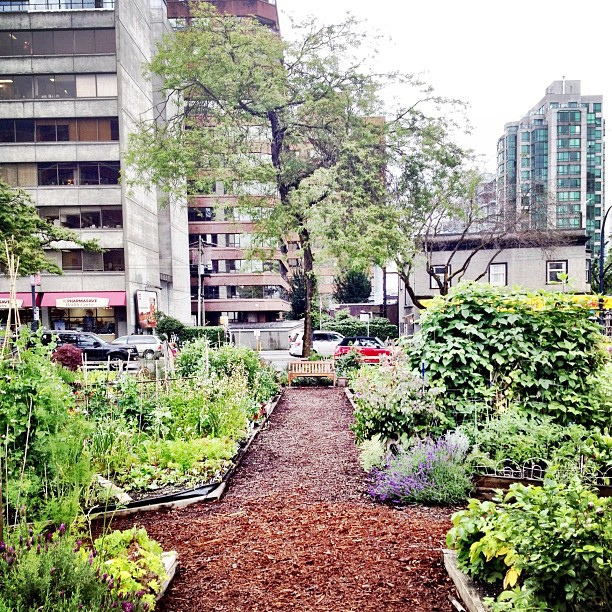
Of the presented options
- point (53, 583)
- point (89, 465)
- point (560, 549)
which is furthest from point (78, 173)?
point (560, 549)

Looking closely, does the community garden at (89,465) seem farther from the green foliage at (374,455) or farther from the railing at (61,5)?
the railing at (61,5)

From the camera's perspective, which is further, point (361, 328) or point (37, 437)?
point (361, 328)

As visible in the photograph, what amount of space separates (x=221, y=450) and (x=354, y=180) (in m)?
15.4

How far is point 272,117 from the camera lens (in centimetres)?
2130

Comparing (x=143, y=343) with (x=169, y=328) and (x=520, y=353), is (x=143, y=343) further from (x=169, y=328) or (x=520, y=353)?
(x=520, y=353)

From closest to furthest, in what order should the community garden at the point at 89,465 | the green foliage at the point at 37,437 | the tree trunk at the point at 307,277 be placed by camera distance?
the community garden at the point at 89,465, the green foliage at the point at 37,437, the tree trunk at the point at 307,277

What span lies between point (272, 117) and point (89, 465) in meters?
18.2

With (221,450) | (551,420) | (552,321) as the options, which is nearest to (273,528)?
(221,450)

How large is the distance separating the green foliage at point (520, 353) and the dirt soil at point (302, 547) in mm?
1942

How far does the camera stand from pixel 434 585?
4012 millimetres

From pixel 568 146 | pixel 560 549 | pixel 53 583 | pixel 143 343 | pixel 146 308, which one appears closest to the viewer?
pixel 560 549

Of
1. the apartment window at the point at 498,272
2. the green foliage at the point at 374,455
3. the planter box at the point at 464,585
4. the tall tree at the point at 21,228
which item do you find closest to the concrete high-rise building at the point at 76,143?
the tall tree at the point at 21,228

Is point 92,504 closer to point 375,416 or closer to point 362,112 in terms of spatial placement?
point 375,416

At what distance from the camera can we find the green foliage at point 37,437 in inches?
193
